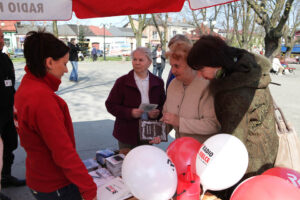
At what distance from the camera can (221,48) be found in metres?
1.51

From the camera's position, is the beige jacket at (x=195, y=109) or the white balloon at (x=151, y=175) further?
the beige jacket at (x=195, y=109)

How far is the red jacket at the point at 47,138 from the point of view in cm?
125

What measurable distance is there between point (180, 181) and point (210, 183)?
19 centimetres

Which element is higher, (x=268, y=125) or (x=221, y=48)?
(x=221, y=48)

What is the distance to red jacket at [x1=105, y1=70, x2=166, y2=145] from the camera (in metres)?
2.55

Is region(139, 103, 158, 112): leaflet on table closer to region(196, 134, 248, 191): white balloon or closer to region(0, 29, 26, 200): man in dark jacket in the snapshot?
region(196, 134, 248, 191): white balloon

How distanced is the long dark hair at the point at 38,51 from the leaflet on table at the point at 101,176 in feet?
3.34

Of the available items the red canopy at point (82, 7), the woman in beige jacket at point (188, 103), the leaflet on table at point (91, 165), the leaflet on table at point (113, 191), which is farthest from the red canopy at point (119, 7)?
the leaflet on table at point (113, 191)

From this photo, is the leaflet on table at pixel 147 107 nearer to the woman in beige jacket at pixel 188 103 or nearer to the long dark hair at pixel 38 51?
the woman in beige jacket at pixel 188 103

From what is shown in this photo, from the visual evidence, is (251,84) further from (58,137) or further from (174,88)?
(58,137)

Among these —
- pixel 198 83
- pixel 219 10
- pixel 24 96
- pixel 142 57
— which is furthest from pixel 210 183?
pixel 219 10

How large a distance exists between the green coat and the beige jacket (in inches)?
10.0

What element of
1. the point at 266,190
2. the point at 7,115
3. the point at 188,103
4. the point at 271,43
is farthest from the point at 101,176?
the point at 271,43

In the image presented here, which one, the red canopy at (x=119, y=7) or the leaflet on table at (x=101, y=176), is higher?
the red canopy at (x=119, y=7)
